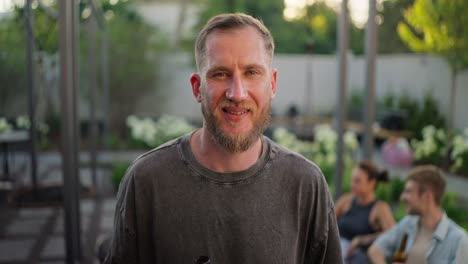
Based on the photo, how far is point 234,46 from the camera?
1075 mm

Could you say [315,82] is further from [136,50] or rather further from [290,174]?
[290,174]

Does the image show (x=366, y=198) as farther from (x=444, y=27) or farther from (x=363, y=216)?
(x=444, y=27)

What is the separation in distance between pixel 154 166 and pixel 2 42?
9.57 meters

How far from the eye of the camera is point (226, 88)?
3.54 ft

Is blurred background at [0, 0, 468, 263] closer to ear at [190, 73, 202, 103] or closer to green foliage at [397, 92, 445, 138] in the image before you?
green foliage at [397, 92, 445, 138]

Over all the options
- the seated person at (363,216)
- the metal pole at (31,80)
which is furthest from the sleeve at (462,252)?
the metal pole at (31,80)

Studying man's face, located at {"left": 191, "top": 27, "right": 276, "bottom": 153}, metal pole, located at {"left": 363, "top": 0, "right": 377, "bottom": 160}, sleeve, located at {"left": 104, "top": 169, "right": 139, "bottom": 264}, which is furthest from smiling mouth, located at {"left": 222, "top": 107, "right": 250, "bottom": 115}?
metal pole, located at {"left": 363, "top": 0, "right": 377, "bottom": 160}

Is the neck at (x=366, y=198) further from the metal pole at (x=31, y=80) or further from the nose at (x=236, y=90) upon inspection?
the metal pole at (x=31, y=80)

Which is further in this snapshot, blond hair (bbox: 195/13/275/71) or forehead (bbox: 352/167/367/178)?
forehead (bbox: 352/167/367/178)

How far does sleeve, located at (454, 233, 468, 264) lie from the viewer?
203cm

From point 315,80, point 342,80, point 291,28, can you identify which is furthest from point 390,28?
point 342,80

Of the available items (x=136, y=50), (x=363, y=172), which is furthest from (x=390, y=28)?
(x=363, y=172)

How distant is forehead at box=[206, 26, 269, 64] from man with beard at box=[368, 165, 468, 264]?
1.40 m

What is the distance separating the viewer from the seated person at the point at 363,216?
2.88m
